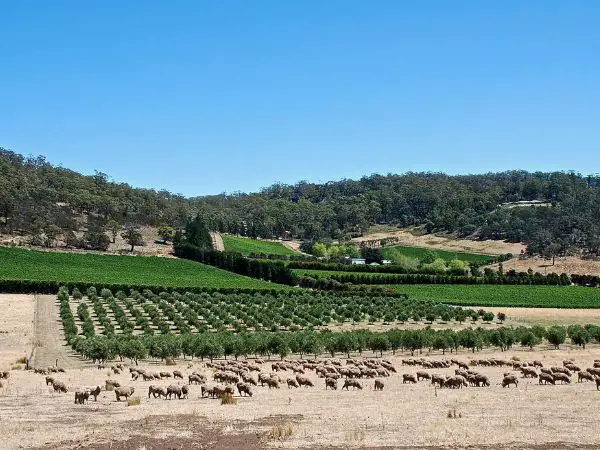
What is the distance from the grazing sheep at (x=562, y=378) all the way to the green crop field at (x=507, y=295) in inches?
3185

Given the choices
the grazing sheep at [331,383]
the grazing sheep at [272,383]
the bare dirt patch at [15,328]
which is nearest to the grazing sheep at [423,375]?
the grazing sheep at [331,383]

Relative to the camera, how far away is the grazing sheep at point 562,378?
38.8 meters

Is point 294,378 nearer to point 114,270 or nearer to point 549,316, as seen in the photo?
point 549,316

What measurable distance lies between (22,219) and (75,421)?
155 meters

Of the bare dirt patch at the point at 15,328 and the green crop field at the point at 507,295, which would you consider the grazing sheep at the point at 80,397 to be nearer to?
the bare dirt patch at the point at 15,328

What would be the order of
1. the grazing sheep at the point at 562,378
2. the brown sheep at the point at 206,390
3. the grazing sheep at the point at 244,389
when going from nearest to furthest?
the grazing sheep at the point at 244,389, the brown sheep at the point at 206,390, the grazing sheep at the point at 562,378

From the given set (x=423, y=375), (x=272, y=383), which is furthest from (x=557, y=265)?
(x=272, y=383)

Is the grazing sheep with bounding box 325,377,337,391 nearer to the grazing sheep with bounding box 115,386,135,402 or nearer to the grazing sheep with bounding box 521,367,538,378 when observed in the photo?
the grazing sheep with bounding box 115,386,135,402

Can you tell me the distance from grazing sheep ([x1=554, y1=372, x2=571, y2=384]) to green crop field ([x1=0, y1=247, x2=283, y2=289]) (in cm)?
8824

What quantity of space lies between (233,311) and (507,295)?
59.3 metres

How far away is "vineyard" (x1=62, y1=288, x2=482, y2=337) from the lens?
3214 inches

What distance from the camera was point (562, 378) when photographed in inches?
1542

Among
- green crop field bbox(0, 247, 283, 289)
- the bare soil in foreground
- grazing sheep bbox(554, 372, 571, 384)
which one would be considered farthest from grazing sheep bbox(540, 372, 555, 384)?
green crop field bbox(0, 247, 283, 289)

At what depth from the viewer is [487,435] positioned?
22188mm
